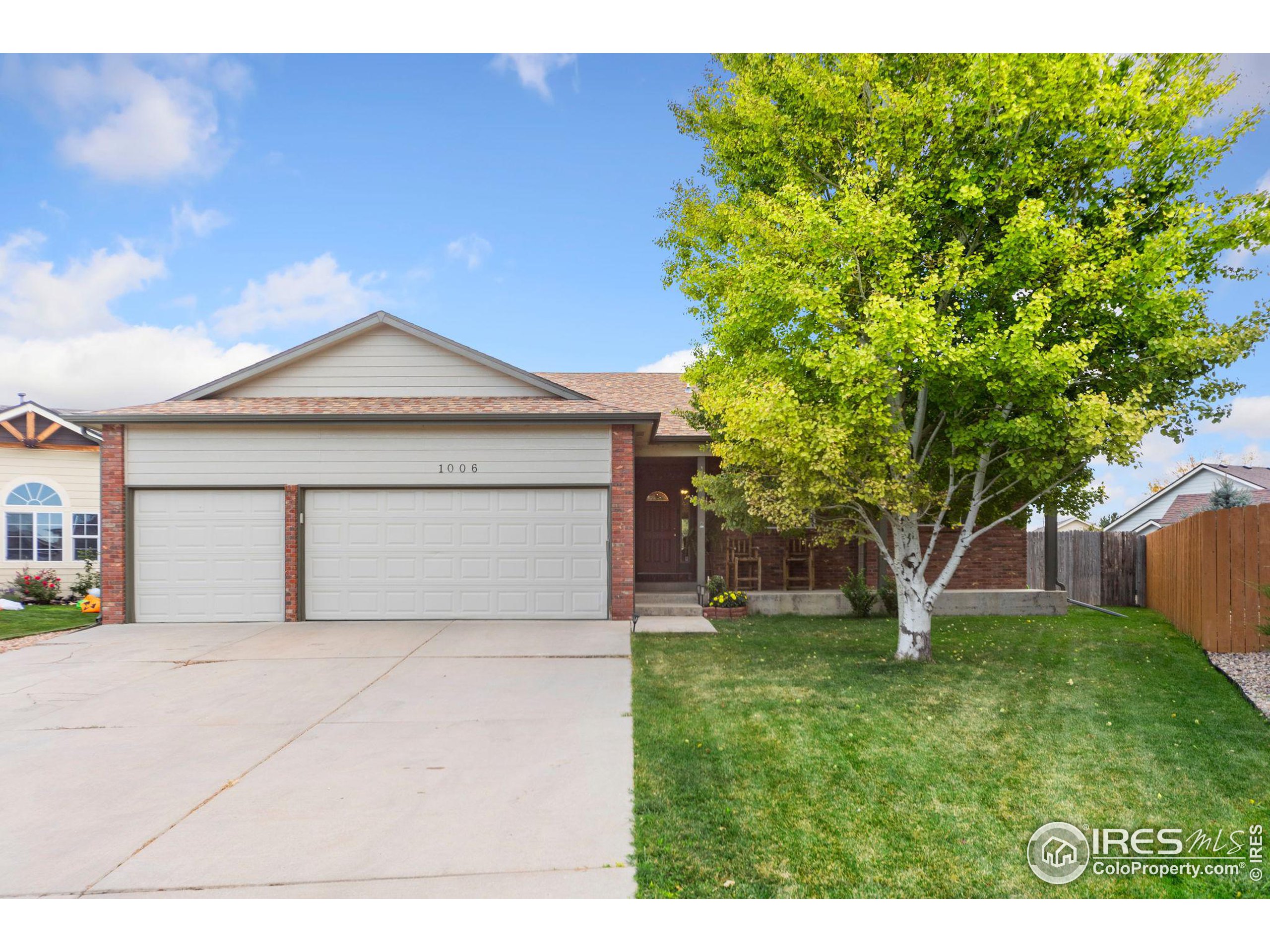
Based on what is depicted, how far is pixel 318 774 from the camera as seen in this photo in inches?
194

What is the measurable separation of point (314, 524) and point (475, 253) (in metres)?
9.20

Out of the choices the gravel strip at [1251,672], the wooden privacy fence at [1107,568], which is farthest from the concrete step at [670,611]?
the wooden privacy fence at [1107,568]

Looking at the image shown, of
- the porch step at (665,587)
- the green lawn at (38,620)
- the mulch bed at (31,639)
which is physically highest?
the porch step at (665,587)

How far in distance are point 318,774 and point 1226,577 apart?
10868 mm

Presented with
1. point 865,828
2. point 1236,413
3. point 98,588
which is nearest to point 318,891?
point 865,828

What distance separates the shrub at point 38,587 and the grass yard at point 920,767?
47.0 ft

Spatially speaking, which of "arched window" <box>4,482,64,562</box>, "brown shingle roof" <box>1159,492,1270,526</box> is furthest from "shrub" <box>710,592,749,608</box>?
"brown shingle roof" <box>1159,492,1270,526</box>

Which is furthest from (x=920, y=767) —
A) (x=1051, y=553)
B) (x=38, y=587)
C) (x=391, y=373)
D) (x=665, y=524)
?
(x=38, y=587)

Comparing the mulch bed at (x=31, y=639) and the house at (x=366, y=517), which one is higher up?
the house at (x=366, y=517)

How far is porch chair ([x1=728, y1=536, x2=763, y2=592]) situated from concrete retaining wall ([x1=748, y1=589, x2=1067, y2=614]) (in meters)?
0.53

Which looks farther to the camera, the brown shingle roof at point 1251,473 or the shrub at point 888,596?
the brown shingle roof at point 1251,473

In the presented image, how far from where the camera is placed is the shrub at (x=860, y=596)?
1265 centimetres

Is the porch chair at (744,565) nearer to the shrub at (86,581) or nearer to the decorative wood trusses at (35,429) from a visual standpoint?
the shrub at (86,581)

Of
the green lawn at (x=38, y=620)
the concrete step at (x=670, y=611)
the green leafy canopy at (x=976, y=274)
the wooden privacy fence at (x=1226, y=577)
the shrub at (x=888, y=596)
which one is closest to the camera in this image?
the green leafy canopy at (x=976, y=274)
